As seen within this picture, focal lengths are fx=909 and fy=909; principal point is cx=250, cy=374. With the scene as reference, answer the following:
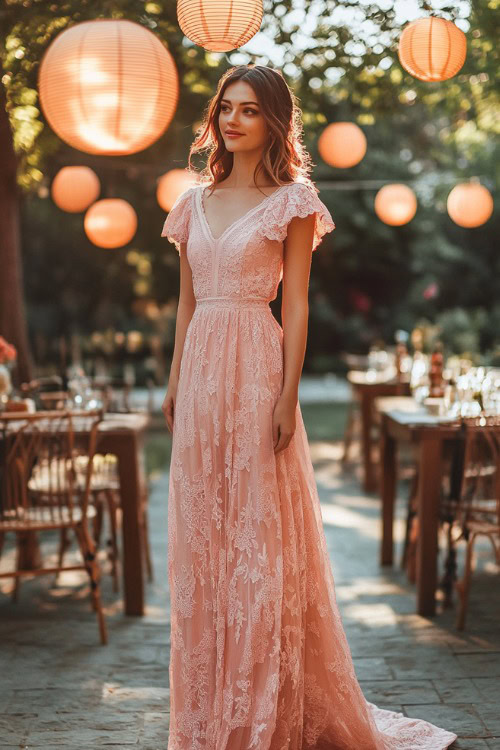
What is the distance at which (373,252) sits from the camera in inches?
783

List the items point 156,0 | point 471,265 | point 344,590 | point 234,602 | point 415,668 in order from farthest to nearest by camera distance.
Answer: point 471,265
point 156,0
point 344,590
point 415,668
point 234,602

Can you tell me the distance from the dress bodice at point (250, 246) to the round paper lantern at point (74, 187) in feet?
14.9

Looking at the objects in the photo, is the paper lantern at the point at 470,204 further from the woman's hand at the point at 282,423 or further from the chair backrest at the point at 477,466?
the woman's hand at the point at 282,423

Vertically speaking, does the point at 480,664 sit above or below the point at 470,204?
below

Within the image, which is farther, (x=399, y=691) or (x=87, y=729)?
(x=399, y=691)

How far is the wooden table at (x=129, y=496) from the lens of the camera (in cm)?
441

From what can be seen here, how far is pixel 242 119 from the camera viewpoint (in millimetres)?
2688

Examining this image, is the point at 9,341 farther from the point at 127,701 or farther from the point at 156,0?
the point at 127,701

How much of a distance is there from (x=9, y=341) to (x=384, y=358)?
11.2ft

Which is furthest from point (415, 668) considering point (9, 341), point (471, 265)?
point (471, 265)

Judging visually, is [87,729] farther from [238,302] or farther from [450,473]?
[450,473]

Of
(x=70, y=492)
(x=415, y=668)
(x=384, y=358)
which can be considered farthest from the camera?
(x=384, y=358)

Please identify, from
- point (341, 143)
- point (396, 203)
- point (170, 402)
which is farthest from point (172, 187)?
point (170, 402)

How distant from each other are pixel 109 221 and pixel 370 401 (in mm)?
2674
